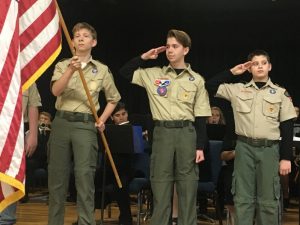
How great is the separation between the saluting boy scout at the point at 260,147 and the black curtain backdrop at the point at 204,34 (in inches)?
287

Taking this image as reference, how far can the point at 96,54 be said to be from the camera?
11953mm

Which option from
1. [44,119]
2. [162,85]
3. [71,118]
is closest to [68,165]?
[71,118]

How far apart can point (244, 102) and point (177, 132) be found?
Answer: 618 mm

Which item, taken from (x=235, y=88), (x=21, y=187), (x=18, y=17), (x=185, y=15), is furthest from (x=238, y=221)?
(x=185, y=15)

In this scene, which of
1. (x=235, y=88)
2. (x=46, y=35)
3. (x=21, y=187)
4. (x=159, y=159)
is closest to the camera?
(x=21, y=187)

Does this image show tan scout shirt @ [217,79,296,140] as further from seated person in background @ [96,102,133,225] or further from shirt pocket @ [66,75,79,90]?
seated person in background @ [96,102,133,225]

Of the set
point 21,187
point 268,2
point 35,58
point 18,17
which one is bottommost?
point 21,187

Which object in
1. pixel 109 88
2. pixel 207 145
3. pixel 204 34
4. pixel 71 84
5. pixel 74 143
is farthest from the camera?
pixel 204 34

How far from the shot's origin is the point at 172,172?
14.5ft

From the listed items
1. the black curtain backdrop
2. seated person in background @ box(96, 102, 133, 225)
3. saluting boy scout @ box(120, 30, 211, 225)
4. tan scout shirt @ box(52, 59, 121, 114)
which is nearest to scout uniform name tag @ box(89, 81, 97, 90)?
tan scout shirt @ box(52, 59, 121, 114)

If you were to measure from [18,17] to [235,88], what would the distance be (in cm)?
209

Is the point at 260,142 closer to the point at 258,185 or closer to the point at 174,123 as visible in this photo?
the point at 258,185

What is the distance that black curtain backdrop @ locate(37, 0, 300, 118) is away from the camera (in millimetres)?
11844

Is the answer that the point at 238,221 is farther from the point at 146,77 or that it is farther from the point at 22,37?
the point at 22,37
